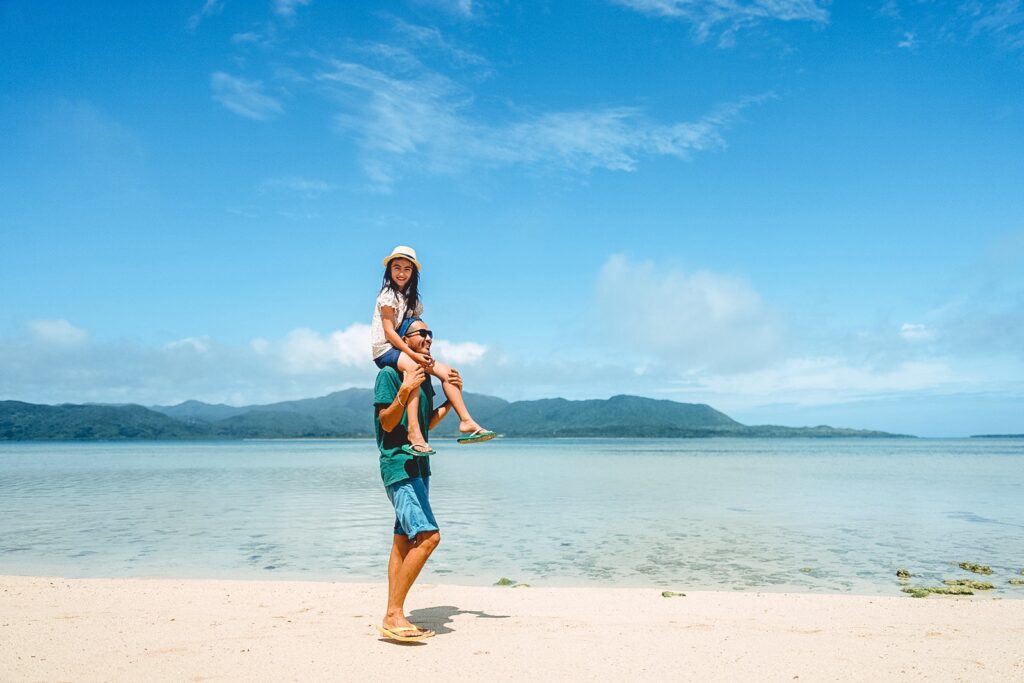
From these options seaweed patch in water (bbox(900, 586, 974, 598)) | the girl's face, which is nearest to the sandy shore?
seaweed patch in water (bbox(900, 586, 974, 598))

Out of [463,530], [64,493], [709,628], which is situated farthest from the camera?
[64,493]

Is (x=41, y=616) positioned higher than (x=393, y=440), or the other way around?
(x=393, y=440)

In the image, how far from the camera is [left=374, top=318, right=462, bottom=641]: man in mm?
5961

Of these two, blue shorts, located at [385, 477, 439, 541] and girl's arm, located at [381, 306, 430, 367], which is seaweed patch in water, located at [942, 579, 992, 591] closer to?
blue shorts, located at [385, 477, 439, 541]

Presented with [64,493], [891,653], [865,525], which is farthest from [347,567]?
[64,493]

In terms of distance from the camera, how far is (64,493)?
27562mm

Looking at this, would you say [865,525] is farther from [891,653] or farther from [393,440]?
[393,440]

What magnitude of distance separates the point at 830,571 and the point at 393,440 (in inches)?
359

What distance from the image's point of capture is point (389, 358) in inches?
239

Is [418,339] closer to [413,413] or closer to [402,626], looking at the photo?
[413,413]

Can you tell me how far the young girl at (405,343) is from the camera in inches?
231

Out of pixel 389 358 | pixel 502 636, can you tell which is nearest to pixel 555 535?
pixel 502 636

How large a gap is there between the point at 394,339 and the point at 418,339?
0.26 metres

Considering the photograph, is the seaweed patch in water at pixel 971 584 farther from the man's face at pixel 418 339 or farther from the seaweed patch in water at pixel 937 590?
the man's face at pixel 418 339
